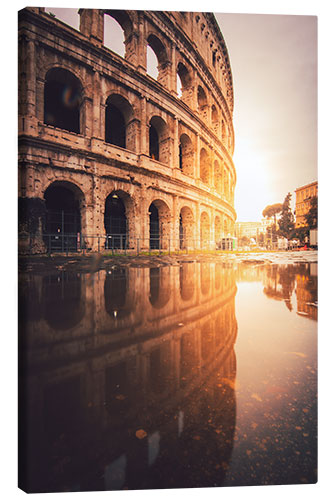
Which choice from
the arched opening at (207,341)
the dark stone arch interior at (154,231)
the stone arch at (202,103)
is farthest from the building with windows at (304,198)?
the stone arch at (202,103)

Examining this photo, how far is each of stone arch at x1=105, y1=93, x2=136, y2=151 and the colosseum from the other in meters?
Result: 0.06

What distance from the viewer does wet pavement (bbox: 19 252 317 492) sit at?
2.47 feet

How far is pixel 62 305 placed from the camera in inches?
96.0

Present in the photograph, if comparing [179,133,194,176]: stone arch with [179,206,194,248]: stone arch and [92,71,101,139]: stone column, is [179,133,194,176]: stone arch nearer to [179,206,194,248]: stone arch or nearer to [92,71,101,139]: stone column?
[179,206,194,248]: stone arch

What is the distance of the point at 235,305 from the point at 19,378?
216 cm

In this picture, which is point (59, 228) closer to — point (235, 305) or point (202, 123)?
point (202, 123)

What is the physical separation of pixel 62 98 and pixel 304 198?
13.9m

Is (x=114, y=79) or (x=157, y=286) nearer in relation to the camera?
(x=157, y=286)

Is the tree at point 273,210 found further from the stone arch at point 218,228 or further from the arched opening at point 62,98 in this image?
the stone arch at point 218,228

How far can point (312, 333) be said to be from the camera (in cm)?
172

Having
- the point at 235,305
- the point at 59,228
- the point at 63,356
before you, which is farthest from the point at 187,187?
the point at 63,356

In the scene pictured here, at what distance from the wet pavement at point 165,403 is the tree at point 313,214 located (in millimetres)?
965

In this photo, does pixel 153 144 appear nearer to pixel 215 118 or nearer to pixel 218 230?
pixel 215 118

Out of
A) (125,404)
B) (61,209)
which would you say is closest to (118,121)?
(61,209)
